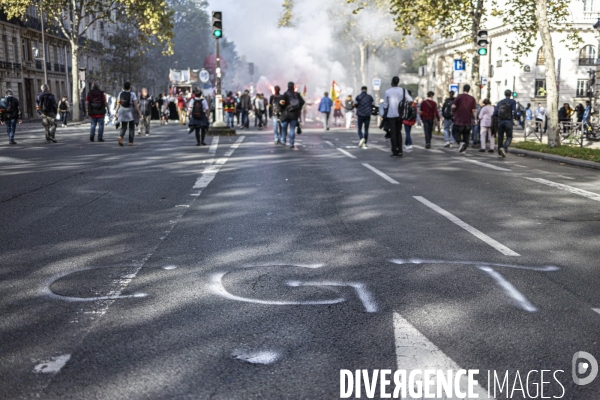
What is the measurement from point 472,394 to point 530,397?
0.27 m

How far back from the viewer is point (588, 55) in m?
52.6

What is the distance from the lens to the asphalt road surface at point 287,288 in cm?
367

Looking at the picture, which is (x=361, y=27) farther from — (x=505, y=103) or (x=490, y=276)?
(x=490, y=276)

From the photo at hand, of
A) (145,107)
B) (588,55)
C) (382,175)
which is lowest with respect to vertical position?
(382,175)

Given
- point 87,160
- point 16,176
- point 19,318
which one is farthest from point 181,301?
point 87,160

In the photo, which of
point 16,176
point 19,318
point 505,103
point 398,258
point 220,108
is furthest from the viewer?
point 220,108

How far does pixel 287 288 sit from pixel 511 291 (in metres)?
1.60

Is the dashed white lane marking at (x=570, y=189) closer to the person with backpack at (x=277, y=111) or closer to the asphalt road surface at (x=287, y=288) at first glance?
the asphalt road surface at (x=287, y=288)

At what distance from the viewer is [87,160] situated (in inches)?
663

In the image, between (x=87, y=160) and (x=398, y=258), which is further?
(x=87, y=160)

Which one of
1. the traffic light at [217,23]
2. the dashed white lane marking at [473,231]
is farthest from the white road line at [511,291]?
the traffic light at [217,23]

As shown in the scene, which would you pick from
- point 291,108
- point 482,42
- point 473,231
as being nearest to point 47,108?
point 291,108

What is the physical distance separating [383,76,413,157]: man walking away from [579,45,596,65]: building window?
1560 inches

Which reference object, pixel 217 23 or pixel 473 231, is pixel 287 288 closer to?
pixel 473 231
